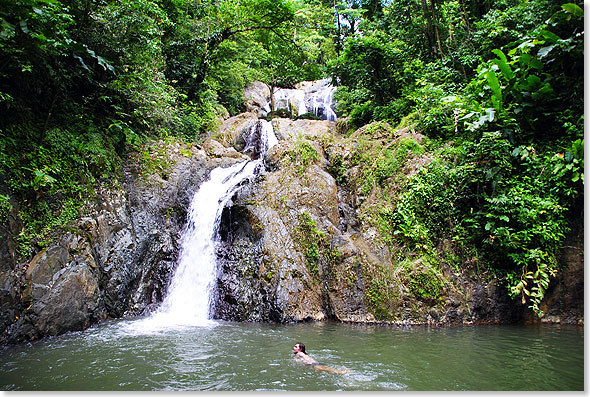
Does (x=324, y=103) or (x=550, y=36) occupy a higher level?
(x=324, y=103)

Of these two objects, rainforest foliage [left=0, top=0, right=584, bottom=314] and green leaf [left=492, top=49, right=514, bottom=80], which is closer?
rainforest foliage [left=0, top=0, right=584, bottom=314]

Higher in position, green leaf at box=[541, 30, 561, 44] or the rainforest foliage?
green leaf at box=[541, 30, 561, 44]

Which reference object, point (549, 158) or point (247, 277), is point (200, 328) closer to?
point (247, 277)

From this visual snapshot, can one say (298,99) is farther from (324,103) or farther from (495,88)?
(495,88)

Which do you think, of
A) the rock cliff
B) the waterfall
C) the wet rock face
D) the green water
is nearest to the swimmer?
the green water

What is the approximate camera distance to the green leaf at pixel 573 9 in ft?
17.7

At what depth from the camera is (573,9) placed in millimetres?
5461

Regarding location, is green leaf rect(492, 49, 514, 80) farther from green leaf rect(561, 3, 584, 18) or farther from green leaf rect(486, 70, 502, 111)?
green leaf rect(561, 3, 584, 18)

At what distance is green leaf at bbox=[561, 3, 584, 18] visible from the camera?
5.38 metres

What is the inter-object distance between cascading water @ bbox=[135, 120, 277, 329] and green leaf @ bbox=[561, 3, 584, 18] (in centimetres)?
771

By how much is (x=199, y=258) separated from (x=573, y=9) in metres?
9.09

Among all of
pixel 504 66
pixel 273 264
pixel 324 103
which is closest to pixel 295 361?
pixel 273 264

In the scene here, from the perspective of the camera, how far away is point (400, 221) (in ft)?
23.7

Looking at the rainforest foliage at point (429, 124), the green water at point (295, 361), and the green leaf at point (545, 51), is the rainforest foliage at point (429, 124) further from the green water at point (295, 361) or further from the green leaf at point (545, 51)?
the green water at point (295, 361)
